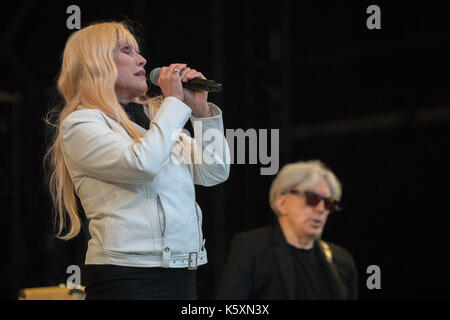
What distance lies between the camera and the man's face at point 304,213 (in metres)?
3.60

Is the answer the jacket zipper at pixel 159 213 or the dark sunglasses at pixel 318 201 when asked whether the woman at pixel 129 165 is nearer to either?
the jacket zipper at pixel 159 213

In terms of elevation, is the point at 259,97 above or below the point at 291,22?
below

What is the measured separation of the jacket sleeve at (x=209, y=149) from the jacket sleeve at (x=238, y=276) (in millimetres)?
1652

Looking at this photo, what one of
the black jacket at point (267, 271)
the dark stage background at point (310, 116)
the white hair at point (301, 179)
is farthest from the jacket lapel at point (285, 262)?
the dark stage background at point (310, 116)

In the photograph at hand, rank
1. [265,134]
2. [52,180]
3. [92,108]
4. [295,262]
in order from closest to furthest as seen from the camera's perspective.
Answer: [92,108] < [52,180] < [295,262] < [265,134]

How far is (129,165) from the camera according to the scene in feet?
5.00

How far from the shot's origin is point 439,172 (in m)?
3.98

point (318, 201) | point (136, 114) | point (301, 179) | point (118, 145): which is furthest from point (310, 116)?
point (118, 145)

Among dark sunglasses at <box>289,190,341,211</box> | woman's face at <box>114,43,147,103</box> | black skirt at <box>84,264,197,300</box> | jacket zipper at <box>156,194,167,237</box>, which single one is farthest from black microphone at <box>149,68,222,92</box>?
dark sunglasses at <box>289,190,341,211</box>

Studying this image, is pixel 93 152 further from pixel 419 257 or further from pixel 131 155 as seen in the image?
pixel 419 257

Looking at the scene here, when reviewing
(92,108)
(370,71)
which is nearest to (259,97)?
(370,71)

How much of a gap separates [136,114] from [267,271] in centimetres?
186

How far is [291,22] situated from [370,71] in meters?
0.61
